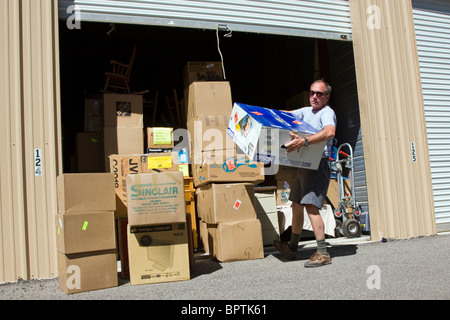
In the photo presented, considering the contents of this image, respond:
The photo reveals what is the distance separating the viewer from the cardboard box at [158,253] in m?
3.35

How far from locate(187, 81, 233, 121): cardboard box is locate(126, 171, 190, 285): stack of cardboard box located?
1974 mm

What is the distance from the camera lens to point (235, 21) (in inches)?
193

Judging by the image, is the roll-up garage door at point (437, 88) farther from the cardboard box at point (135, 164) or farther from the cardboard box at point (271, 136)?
the cardboard box at point (135, 164)

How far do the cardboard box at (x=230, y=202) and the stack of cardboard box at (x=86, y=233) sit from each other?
1203 millimetres

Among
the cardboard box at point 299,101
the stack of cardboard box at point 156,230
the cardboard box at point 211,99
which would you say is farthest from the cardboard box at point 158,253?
the cardboard box at point 299,101

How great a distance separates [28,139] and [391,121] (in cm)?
418

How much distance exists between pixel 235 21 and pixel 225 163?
169cm

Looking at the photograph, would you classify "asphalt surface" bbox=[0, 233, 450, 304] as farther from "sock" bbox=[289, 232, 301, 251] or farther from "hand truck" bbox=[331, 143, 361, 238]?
"hand truck" bbox=[331, 143, 361, 238]

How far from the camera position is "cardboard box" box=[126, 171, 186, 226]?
331 cm

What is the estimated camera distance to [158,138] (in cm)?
589
